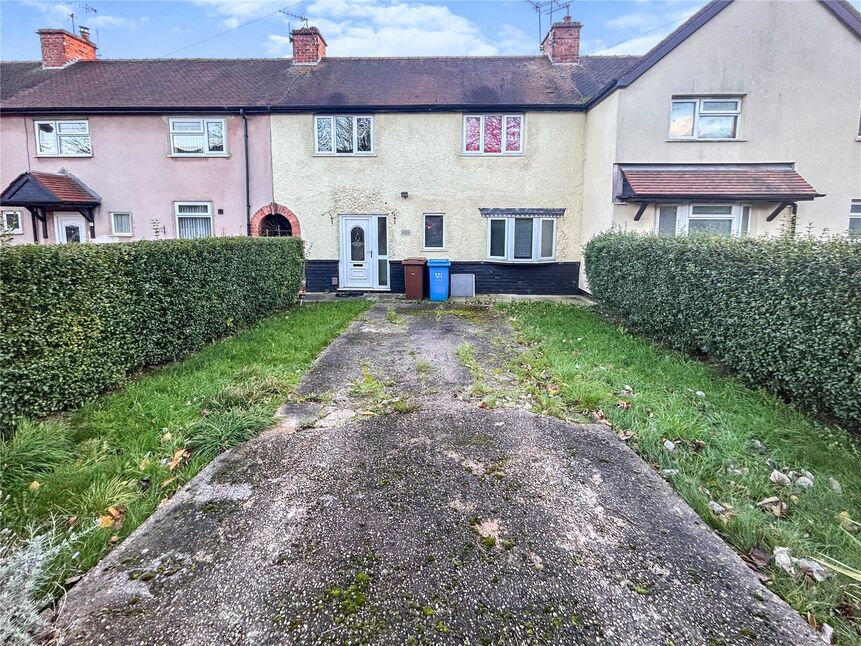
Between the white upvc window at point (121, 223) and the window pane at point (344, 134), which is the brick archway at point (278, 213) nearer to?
the window pane at point (344, 134)

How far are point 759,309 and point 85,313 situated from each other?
282 inches

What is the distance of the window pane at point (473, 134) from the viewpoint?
13656 millimetres

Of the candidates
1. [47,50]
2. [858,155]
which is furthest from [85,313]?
[47,50]

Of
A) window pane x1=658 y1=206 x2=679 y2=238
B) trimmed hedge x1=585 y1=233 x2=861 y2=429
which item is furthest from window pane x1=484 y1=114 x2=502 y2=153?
trimmed hedge x1=585 y1=233 x2=861 y2=429

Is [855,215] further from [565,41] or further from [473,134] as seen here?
[473,134]

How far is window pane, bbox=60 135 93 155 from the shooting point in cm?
1407

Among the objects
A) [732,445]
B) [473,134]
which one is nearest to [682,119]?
[473,134]

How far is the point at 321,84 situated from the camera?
1461 centimetres

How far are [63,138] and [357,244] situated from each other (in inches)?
377

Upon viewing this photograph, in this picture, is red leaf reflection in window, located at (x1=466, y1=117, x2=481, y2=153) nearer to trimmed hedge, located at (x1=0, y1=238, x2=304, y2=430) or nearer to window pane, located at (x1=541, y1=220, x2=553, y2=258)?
window pane, located at (x1=541, y1=220, x2=553, y2=258)

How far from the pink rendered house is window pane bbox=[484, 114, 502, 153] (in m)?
6.34

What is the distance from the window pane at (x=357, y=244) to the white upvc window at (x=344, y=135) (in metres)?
2.29

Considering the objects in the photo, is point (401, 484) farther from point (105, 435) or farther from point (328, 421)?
point (105, 435)

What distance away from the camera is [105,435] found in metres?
4.04
